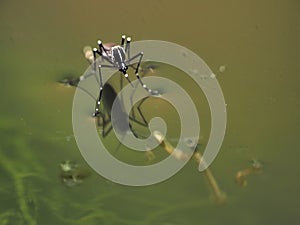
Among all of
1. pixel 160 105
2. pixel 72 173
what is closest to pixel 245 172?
pixel 160 105

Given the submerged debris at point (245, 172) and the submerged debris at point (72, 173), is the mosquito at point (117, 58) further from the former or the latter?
the submerged debris at point (245, 172)

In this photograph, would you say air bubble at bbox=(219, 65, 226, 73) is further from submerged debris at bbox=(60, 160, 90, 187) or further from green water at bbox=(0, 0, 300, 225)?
submerged debris at bbox=(60, 160, 90, 187)

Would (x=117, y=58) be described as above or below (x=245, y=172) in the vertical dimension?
above

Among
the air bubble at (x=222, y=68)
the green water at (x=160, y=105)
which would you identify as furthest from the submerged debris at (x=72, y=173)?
the air bubble at (x=222, y=68)

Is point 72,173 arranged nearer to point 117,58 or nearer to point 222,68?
point 117,58

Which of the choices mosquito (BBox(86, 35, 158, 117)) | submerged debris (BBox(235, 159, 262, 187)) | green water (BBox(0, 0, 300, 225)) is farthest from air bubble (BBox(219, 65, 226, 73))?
submerged debris (BBox(235, 159, 262, 187))

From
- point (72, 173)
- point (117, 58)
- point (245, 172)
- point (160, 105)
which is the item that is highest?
point (117, 58)

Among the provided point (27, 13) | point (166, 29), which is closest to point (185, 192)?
point (166, 29)

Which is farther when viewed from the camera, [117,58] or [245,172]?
[117,58]

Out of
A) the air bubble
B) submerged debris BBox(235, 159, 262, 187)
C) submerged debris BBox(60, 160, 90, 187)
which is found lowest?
submerged debris BBox(235, 159, 262, 187)
